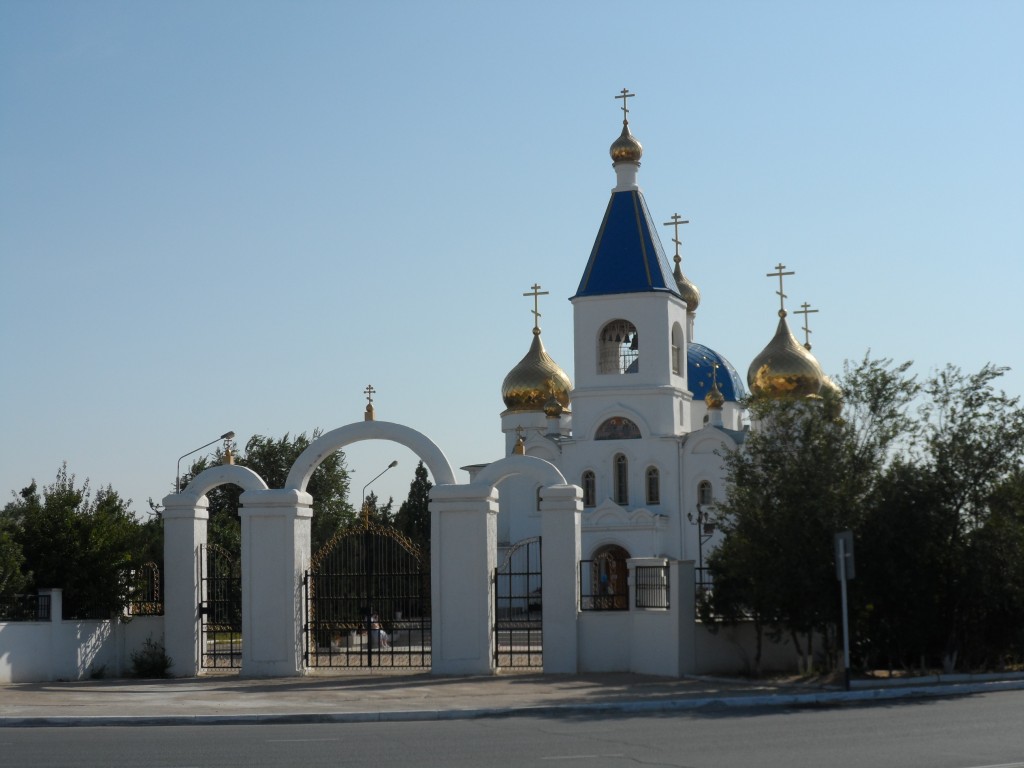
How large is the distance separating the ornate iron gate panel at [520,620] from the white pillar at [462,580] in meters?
0.37

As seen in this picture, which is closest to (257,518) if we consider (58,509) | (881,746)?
(58,509)

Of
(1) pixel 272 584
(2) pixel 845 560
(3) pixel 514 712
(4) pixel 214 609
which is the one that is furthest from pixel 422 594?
(2) pixel 845 560

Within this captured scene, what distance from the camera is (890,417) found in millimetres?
21359

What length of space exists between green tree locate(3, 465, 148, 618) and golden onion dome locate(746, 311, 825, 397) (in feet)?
98.0

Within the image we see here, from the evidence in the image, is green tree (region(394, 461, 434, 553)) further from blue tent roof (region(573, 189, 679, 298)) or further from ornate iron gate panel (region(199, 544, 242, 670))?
ornate iron gate panel (region(199, 544, 242, 670))

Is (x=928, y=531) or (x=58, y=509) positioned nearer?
(x=928, y=531)

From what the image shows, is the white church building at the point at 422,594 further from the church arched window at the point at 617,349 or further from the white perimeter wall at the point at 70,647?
the church arched window at the point at 617,349

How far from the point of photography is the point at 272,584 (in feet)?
74.8

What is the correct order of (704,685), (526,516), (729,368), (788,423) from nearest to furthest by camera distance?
(704,685), (788,423), (526,516), (729,368)

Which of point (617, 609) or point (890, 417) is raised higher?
point (890, 417)

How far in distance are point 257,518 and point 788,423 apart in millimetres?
8706

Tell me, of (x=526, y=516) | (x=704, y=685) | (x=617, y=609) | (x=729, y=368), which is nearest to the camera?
(x=704, y=685)

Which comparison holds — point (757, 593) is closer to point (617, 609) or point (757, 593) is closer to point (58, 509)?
point (617, 609)

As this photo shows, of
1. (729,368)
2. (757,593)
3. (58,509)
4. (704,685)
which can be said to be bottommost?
(704,685)
